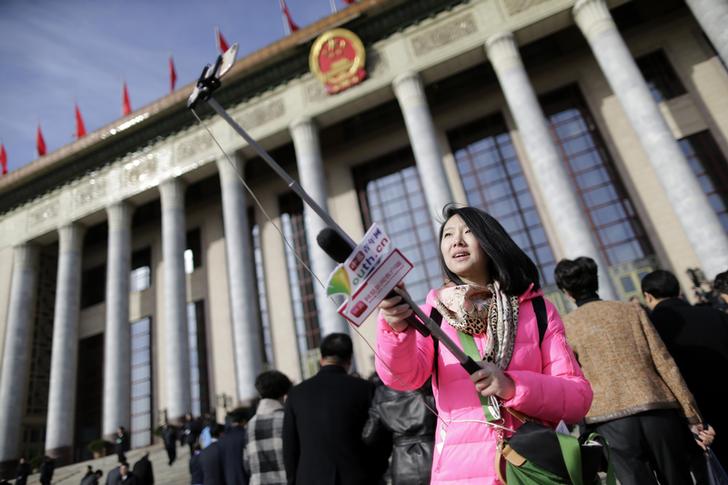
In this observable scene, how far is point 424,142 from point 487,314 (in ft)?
44.6

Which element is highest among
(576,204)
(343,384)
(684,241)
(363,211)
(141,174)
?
(141,174)

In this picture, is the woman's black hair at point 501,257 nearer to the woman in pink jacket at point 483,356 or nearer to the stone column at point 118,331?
the woman in pink jacket at point 483,356

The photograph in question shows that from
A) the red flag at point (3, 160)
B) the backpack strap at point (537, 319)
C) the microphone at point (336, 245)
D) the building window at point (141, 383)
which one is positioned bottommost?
the backpack strap at point (537, 319)

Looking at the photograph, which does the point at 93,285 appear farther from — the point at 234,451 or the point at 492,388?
the point at 492,388

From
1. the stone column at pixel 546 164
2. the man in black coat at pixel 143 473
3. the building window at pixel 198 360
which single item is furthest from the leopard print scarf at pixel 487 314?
the building window at pixel 198 360

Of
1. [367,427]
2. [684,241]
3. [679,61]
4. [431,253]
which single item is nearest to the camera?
[367,427]

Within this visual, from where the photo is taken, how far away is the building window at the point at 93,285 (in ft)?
76.2

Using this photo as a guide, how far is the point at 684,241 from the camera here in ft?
46.3

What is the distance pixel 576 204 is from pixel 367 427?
11.5 meters

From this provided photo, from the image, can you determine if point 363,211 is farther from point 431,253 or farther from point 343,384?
point 343,384

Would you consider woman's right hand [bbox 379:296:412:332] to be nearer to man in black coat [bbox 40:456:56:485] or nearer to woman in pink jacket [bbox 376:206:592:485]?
woman in pink jacket [bbox 376:206:592:485]

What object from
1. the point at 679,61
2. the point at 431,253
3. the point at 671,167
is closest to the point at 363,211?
the point at 431,253

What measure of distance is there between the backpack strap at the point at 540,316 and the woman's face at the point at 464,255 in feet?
0.65

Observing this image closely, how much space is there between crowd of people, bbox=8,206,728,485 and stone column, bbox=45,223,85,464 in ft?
54.9
